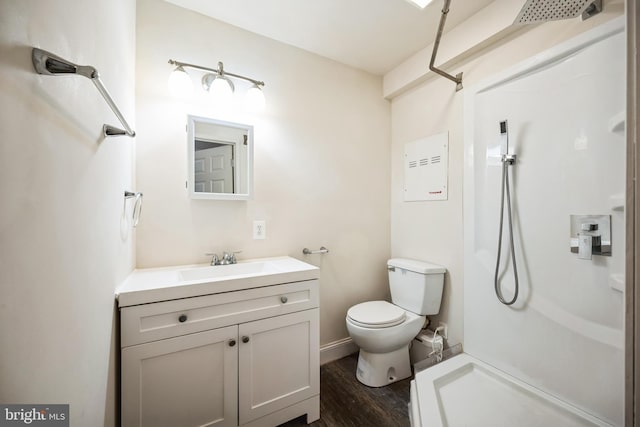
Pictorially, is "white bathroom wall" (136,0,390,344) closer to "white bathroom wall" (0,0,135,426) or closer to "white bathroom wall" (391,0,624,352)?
"white bathroom wall" (391,0,624,352)

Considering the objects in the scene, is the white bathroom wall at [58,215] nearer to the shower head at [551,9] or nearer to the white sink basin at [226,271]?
the white sink basin at [226,271]

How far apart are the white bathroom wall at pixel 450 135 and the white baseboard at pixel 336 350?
2.38 ft

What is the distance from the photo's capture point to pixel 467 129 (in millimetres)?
1613

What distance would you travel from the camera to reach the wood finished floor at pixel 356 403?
4.57 feet

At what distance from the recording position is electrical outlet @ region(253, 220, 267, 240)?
1692 mm

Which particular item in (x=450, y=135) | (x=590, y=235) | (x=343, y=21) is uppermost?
(x=343, y=21)

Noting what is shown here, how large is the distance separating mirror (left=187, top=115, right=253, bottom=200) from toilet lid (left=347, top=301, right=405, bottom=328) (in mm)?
1098

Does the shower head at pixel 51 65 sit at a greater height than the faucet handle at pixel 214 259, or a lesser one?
greater

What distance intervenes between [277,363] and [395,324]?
791mm

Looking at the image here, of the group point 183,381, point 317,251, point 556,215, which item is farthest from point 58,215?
point 556,215

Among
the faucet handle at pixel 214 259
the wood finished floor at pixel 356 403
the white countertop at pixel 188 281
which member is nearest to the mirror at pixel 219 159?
the faucet handle at pixel 214 259

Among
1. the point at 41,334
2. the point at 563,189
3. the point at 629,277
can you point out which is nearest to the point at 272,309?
the point at 41,334

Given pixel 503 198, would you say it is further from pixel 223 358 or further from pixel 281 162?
pixel 223 358

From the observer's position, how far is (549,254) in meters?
1.26
